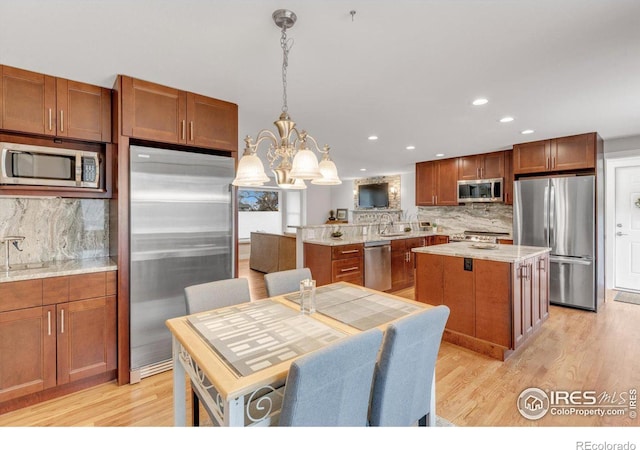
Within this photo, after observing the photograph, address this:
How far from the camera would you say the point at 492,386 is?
2277 mm

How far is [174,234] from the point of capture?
2521mm

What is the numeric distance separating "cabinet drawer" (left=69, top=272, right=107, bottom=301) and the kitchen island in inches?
114

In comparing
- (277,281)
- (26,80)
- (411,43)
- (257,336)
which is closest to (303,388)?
(257,336)

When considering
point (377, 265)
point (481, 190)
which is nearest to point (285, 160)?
point (377, 265)

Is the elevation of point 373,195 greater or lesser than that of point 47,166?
greater

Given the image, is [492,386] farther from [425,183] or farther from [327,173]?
[425,183]

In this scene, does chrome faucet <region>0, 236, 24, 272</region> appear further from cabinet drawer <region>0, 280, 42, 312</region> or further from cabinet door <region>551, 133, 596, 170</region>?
cabinet door <region>551, 133, 596, 170</region>

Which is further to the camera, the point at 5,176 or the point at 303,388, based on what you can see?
the point at 5,176

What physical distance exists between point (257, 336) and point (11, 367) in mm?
1874

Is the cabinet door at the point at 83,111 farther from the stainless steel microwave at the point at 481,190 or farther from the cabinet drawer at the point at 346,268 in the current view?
the stainless steel microwave at the point at 481,190

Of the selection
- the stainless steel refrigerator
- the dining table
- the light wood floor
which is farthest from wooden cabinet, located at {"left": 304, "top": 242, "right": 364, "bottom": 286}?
the stainless steel refrigerator

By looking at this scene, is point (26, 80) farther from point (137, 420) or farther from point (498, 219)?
point (498, 219)

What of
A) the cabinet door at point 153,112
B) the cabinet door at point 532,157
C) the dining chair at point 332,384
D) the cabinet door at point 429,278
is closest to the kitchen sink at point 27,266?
the cabinet door at point 153,112

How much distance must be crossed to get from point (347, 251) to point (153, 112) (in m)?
2.75
